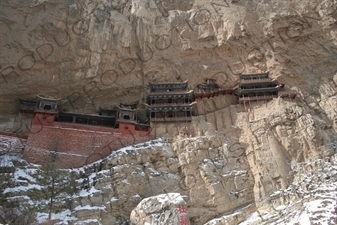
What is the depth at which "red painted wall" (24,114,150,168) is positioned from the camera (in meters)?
27.1

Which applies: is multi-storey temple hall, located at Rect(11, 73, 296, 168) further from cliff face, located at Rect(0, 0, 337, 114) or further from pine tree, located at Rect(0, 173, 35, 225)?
pine tree, located at Rect(0, 173, 35, 225)

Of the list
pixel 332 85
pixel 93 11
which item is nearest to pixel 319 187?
pixel 332 85

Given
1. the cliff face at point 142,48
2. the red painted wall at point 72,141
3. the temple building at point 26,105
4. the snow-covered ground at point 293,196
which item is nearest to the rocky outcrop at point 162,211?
the snow-covered ground at point 293,196

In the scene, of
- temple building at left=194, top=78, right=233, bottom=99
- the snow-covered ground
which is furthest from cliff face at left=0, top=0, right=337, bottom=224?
temple building at left=194, top=78, right=233, bottom=99

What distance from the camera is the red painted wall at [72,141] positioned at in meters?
27.1

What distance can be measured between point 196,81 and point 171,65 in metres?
2.67

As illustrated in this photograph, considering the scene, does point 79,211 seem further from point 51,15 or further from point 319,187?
point 51,15

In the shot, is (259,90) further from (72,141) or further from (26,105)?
(26,105)

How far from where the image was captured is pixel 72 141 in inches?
1110

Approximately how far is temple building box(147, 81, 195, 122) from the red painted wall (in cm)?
242

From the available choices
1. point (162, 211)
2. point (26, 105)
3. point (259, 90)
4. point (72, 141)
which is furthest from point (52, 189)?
point (259, 90)

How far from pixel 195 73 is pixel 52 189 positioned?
1751 cm

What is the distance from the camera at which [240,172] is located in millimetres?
26688

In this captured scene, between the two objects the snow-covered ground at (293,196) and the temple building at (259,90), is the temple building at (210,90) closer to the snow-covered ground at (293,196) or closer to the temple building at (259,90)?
the temple building at (259,90)
